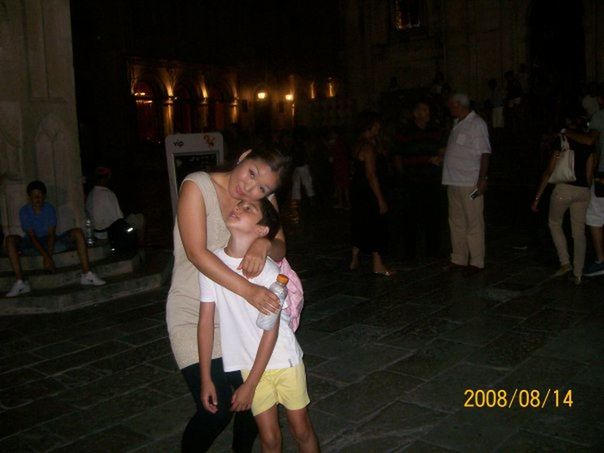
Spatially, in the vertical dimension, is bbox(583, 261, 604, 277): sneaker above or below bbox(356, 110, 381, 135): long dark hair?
below

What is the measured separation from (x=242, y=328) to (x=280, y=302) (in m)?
0.25

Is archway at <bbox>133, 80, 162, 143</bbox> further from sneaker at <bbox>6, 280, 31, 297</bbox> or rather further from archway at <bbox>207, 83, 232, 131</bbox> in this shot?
sneaker at <bbox>6, 280, 31, 297</bbox>

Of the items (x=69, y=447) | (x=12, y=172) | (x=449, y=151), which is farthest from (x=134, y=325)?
(x=449, y=151)

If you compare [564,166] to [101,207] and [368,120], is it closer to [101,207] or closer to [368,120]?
[368,120]

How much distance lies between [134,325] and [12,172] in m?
2.77

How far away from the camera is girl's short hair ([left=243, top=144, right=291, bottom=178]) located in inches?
94.6

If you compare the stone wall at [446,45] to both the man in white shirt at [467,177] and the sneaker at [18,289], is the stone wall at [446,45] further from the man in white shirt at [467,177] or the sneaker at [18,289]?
the sneaker at [18,289]

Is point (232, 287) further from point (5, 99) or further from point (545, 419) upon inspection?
point (5, 99)

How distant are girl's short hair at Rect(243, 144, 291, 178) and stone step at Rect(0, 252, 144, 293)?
4.94 meters

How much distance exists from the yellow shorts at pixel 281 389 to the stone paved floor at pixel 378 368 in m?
1.01

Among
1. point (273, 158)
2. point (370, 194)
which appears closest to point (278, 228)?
point (273, 158)
